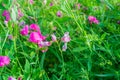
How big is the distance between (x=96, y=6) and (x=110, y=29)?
39 centimetres

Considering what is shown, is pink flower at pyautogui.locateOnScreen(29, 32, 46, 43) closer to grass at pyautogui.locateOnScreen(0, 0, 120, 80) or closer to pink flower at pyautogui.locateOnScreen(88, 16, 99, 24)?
grass at pyautogui.locateOnScreen(0, 0, 120, 80)

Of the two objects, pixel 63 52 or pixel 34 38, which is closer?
pixel 34 38

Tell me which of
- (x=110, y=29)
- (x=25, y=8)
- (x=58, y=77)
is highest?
(x=25, y=8)

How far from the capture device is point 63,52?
1.89m

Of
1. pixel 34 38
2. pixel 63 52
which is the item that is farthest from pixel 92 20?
pixel 34 38

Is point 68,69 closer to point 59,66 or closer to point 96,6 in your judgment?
point 59,66

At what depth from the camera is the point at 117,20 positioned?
2.15m

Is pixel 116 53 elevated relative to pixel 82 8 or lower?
lower

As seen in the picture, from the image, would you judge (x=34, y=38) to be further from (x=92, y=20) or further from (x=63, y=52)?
(x=92, y=20)

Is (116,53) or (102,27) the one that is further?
(102,27)

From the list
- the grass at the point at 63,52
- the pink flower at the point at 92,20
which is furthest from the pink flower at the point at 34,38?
the pink flower at the point at 92,20

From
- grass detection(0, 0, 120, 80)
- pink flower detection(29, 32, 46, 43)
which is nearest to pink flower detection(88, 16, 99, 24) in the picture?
grass detection(0, 0, 120, 80)

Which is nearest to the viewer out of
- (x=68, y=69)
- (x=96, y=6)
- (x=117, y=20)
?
(x=68, y=69)

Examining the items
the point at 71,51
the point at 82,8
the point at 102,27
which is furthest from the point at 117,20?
the point at 71,51
